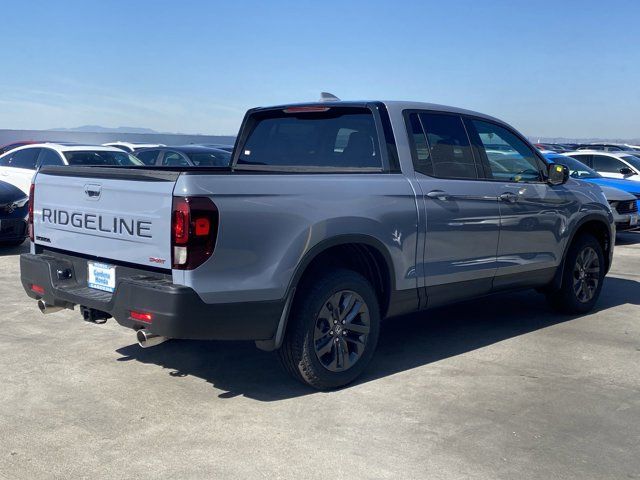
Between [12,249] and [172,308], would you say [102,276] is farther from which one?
[12,249]

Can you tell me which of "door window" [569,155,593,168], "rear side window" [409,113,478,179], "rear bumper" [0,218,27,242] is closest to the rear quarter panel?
"rear side window" [409,113,478,179]

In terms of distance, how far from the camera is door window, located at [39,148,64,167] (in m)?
13.0

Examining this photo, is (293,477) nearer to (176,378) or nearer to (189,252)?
(189,252)

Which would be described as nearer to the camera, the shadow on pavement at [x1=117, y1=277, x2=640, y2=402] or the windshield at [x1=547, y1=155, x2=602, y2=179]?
the shadow on pavement at [x1=117, y1=277, x2=640, y2=402]

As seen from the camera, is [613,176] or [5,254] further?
[613,176]

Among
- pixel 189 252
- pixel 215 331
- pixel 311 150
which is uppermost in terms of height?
pixel 311 150

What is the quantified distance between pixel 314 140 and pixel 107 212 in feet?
5.95

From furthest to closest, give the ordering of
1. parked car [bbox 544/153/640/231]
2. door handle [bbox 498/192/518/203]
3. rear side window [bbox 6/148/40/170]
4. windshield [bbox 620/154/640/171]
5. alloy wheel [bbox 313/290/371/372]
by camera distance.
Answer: windshield [bbox 620/154/640/171] → rear side window [bbox 6/148/40/170] → parked car [bbox 544/153/640/231] → door handle [bbox 498/192/518/203] → alloy wheel [bbox 313/290/371/372]

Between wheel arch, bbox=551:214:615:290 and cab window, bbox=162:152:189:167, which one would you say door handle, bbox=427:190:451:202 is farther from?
cab window, bbox=162:152:189:167

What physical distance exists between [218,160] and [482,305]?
25.4 ft

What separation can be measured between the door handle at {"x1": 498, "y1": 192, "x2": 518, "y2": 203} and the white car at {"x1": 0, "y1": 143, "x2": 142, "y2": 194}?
826cm

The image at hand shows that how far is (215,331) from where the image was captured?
4.41m

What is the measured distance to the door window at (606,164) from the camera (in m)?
15.6

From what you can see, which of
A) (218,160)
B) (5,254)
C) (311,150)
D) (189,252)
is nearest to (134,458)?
(189,252)
